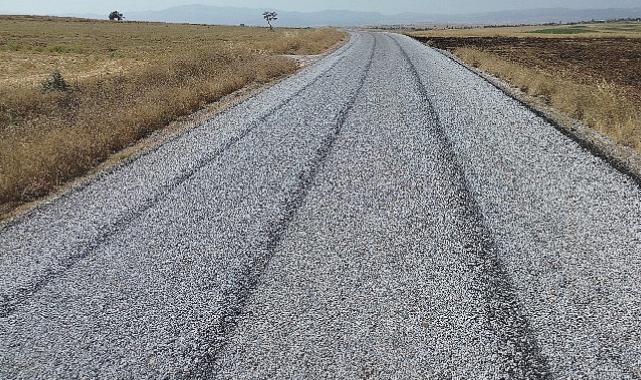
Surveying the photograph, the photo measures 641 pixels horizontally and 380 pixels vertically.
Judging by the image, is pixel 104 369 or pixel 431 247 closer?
pixel 104 369

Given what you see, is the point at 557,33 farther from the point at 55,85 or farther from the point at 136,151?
the point at 136,151

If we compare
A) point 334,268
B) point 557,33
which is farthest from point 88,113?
point 557,33

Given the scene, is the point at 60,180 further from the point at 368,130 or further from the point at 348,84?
the point at 348,84

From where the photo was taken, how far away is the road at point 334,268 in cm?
287

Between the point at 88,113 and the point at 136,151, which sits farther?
the point at 88,113

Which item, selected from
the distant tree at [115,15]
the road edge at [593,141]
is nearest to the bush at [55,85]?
the road edge at [593,141]

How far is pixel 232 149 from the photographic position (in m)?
7.45

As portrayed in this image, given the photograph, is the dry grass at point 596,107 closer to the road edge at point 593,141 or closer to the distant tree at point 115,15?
the road edge at point 593,141

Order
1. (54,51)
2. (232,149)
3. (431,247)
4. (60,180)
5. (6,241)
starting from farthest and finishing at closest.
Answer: (54,51) → (232,149) → (60,180) → (6,241) → (431,247)

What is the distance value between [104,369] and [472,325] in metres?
2.26

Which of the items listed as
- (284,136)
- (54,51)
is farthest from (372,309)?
(54,51)

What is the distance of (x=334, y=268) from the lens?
3.89 meters

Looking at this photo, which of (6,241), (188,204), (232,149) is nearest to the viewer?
(6,241)

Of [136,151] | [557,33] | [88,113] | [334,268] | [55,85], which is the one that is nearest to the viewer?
[334,268]
